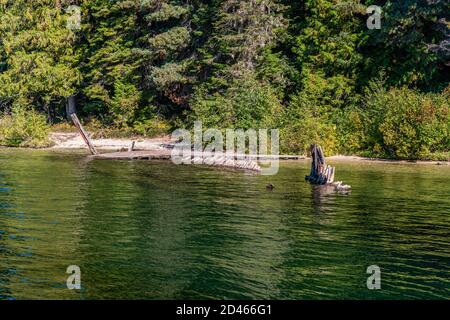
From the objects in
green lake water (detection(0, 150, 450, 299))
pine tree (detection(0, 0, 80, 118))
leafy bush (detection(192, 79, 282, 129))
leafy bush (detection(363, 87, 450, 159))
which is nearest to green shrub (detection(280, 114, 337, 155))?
leafy bush (detection(192, 79, 282, 129))

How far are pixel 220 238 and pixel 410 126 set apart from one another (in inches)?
1190

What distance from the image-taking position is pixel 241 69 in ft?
191

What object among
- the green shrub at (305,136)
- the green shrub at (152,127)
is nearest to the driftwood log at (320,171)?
the green shrub at (305,136)

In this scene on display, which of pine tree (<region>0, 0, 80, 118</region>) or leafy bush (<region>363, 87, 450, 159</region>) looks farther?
pine tree (<region>0, 0, 80, 118</region>)

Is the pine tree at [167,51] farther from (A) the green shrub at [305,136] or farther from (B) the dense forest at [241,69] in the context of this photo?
(A) the green shrub at [305,136]

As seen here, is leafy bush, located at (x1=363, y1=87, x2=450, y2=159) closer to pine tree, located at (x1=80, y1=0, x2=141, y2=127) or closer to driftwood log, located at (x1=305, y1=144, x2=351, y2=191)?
driftwood log, located at (x1=305, y1=144, x2=351, y2=191)

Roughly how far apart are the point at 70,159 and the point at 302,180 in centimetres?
1907

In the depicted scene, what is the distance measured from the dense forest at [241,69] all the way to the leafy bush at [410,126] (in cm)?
10

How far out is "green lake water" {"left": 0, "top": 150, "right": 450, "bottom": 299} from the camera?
13117 mm

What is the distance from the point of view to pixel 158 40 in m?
63.0

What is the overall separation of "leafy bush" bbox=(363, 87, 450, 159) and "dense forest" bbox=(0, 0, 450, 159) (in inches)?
3.8

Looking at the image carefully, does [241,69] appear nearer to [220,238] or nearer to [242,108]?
[242,108]

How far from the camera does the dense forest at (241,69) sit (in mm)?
48156
